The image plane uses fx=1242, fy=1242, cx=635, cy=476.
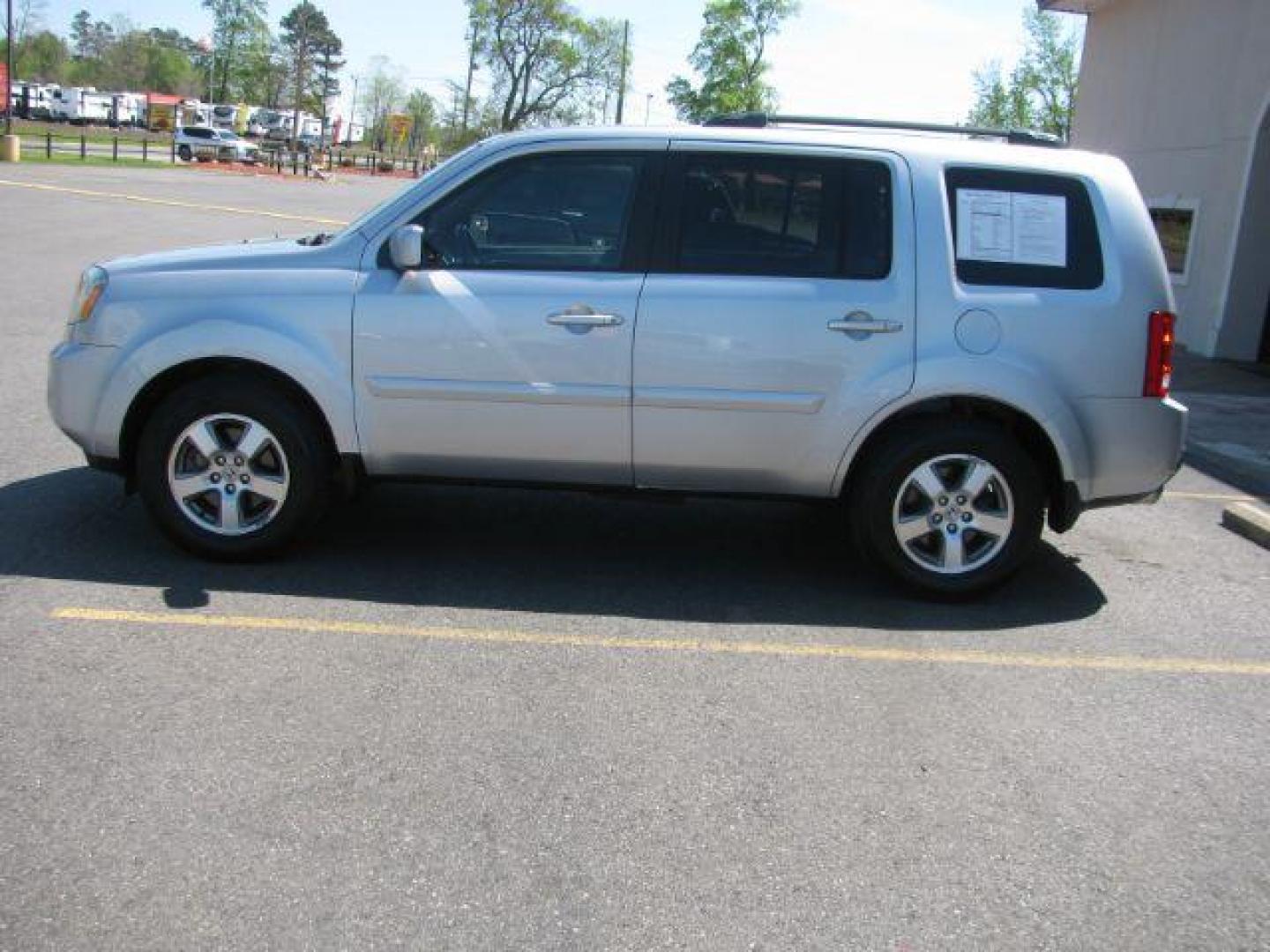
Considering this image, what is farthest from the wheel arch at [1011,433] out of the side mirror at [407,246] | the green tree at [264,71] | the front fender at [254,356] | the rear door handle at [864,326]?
the green tree at [264,71]

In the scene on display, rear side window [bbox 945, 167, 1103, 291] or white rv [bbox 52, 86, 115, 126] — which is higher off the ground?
white rv [bbox 52, 86, 115, 126]

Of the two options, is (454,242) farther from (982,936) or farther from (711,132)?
(982,936)

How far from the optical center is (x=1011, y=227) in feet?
17.3

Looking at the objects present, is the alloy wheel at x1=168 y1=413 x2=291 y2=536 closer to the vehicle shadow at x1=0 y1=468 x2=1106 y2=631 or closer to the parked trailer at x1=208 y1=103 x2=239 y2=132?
the vehicle shadow at x1=0 y1=468 x2=1106 y2=631

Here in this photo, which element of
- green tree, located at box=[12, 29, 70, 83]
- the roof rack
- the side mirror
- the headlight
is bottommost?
the headlight

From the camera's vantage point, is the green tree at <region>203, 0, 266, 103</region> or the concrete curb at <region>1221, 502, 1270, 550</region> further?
the green tree at <region>203, 0, 266, 103</region>

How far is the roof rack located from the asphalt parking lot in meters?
2.01

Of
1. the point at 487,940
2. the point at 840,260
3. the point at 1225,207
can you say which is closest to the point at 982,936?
the point at 487,940

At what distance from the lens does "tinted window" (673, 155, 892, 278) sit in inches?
206

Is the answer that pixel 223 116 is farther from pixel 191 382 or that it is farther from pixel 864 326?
pixel 864 326

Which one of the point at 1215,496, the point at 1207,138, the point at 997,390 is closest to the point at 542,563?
the point at 997,390

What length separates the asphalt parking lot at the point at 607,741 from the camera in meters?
3.08

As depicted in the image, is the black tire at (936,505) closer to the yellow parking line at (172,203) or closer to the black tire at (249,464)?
the black tire at (249,464)

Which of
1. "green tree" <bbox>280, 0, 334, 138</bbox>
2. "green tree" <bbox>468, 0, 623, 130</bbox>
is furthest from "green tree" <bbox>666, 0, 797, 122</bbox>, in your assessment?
"green tree" <bbox>280, 0, 334, 138</bbox>
